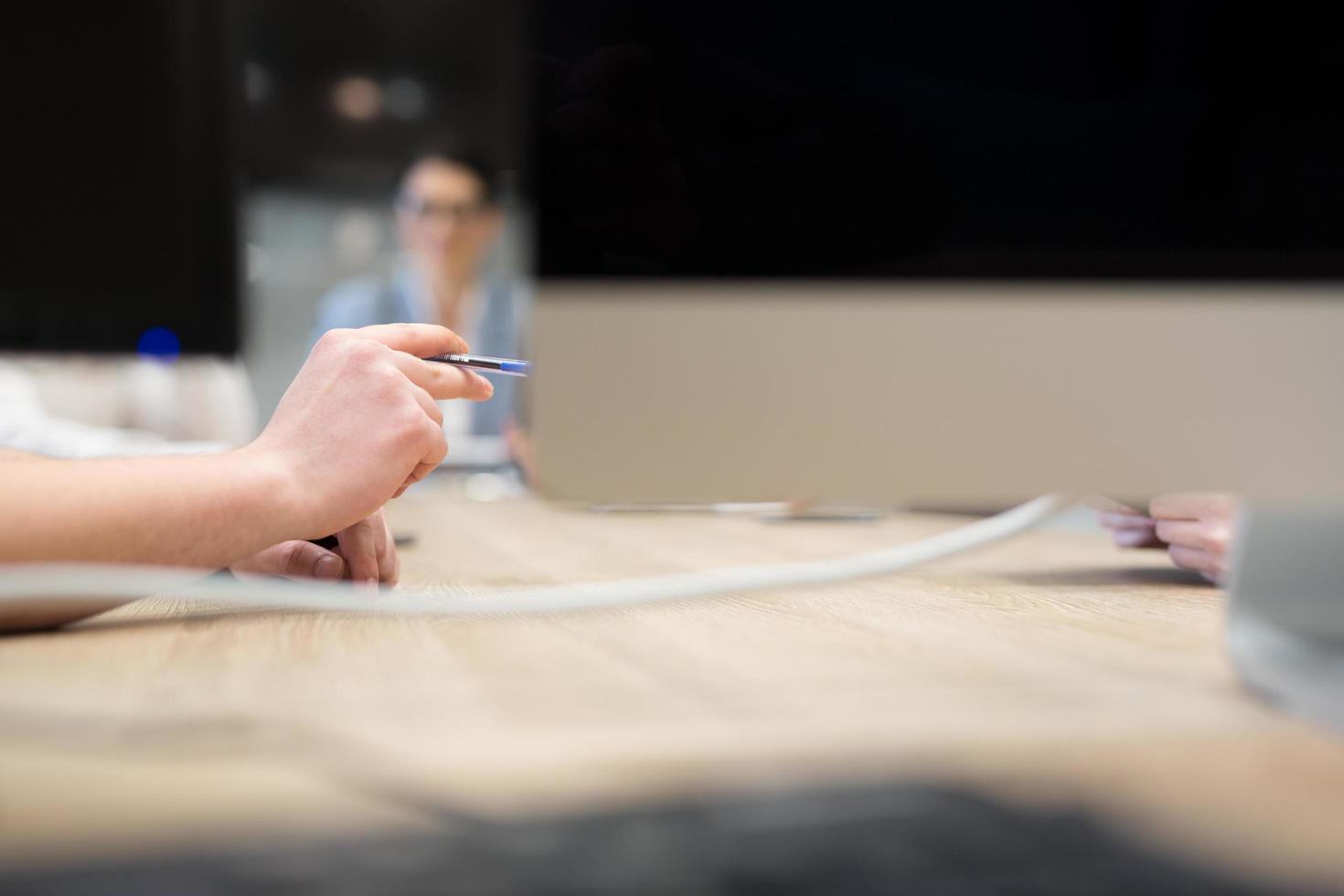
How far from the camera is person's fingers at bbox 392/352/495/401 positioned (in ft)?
1.67

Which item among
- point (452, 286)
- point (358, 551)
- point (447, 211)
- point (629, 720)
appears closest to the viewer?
point (629, 720)

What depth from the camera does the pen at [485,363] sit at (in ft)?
1.69

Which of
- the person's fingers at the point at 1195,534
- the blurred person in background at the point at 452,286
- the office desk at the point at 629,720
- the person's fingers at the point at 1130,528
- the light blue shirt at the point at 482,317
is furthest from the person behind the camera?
the blurred person in background at the point at 452,286

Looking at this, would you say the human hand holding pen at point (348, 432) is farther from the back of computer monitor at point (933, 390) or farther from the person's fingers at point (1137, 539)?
the person's fingers at point (1137, 539)

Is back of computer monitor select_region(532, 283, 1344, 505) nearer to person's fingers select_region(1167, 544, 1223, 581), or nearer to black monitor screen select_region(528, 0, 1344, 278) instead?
black monitor screen select_region(528, 0, 1344, 278)

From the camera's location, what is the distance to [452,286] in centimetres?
270

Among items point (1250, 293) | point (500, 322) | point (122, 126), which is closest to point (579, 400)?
point (1250, 293)

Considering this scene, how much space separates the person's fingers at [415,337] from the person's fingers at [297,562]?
0.38 ft

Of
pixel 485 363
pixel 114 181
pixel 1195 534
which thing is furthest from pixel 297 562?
pixel 1195 534

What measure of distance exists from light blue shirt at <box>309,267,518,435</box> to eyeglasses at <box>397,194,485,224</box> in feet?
0.63

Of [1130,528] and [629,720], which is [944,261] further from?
[1130,528]

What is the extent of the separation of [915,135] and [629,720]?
23 centimetres

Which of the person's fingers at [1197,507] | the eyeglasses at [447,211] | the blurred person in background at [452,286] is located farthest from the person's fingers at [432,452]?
the eyeglasses at [447,211]

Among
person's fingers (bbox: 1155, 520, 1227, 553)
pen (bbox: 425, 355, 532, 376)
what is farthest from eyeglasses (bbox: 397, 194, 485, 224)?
person's fingers (bbox: 1155, 520, 1227, 553)
